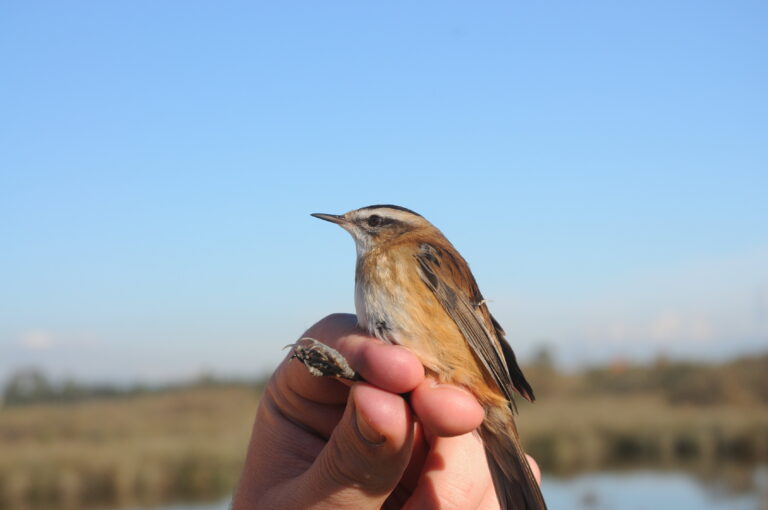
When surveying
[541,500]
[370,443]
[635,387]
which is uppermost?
[370,443]

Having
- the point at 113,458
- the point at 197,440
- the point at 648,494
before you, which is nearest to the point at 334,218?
the point at 113,458

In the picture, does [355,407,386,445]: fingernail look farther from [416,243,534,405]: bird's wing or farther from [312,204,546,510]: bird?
[416,243,534,405]: bird's wing

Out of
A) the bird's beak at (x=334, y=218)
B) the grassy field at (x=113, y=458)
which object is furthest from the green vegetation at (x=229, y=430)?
the bird's beak at (x=334, y=218)

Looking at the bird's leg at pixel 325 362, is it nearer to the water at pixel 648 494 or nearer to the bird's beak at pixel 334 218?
the bird's beak at pixel 334 218

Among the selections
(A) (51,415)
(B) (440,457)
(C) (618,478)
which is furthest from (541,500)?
(A) (51,415)

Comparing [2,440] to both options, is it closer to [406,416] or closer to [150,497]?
[150,497]

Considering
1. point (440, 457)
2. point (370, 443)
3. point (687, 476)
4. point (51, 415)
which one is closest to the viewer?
point (370, 443)
